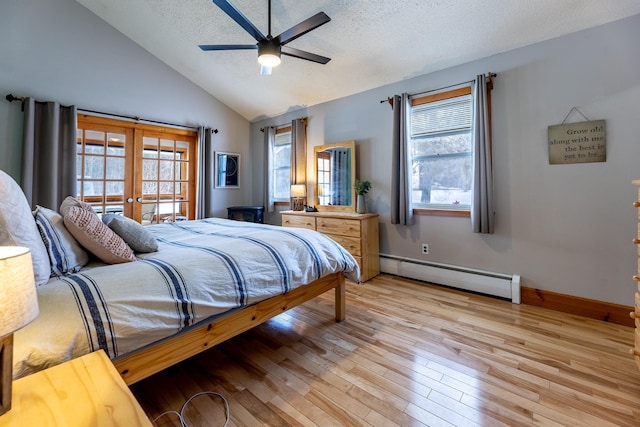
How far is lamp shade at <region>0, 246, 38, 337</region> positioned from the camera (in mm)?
615

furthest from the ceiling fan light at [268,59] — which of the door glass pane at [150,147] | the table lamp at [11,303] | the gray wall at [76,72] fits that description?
the door glass pane at [150,147]

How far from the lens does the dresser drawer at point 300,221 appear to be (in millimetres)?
3717

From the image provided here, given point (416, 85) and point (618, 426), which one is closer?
point (618, 426)

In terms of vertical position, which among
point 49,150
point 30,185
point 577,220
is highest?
point 49,150

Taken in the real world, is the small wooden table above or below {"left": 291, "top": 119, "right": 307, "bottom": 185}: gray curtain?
below

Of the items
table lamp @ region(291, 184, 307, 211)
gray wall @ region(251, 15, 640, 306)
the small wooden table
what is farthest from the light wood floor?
table lamp @ region(291, 184, 307, 211)

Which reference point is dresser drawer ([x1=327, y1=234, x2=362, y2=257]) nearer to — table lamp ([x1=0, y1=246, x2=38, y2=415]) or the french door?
the french door

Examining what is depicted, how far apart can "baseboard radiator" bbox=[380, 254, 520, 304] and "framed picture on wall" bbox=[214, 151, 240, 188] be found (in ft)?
9.65

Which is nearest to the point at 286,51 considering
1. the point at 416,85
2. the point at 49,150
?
the point at 416,85

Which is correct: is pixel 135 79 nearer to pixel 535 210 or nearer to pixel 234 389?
pixel 234 389

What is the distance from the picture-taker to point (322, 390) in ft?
5.08

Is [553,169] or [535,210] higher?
[553,169]

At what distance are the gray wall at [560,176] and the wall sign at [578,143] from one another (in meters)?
0.04

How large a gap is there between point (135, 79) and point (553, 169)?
499cm
